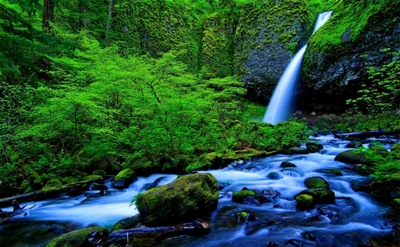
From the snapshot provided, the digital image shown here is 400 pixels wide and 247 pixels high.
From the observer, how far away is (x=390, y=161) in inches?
166

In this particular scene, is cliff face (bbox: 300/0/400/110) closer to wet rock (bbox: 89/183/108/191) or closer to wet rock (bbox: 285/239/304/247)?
wet rock (bbox: 285/239/304/247)

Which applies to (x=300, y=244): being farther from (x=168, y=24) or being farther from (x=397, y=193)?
(x=168, y=24)

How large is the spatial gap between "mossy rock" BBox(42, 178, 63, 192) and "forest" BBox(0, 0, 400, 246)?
0.27 feet

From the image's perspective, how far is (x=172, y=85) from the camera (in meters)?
8.76

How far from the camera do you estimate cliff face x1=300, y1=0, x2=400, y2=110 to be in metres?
11.2

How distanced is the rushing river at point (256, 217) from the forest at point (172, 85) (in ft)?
2.04

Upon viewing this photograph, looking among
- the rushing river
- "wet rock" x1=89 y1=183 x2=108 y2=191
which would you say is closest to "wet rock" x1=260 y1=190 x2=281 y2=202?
the rushing river

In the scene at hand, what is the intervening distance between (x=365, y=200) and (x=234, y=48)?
16.4m

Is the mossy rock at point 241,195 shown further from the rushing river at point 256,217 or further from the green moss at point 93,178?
Answer: the green moss at point 93,178

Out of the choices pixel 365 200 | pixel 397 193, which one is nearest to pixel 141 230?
pixel 365 200

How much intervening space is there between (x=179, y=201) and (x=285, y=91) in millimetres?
13925

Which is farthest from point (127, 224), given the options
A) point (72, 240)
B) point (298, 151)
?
point (298, 151)

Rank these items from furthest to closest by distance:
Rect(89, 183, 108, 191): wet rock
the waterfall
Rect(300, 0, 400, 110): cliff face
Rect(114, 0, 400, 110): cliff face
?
the waterfall, Rect(114, 0, 400, 110): cliff face, Rect(300, 0, 400, 110): cliff face, Rect(89, 183, 108, 191): wet rock

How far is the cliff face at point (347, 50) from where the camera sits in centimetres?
1116
